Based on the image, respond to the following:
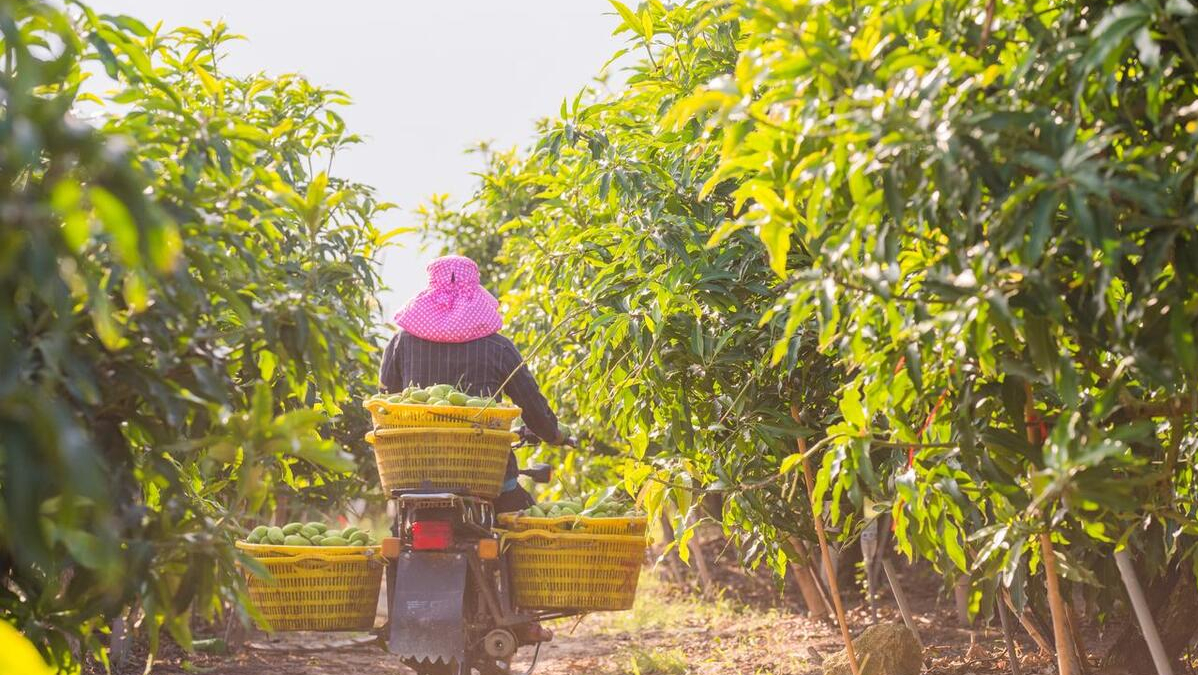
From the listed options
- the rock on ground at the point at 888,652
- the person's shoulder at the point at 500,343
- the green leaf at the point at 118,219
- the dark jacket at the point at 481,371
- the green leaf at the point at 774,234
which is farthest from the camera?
the person's shoulder at the point at 500,343

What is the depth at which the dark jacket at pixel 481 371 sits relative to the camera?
5.75 meters

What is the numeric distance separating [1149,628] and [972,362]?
140 cm

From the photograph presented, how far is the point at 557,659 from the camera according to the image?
7.93m

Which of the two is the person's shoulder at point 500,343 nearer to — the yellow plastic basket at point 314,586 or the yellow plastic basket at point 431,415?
the yellow plastic basket at point 431,415

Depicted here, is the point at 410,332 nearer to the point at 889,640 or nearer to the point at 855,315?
the point at 889,640

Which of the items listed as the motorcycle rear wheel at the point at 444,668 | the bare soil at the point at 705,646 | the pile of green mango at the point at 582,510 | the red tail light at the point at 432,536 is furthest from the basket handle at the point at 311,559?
the bare soil at the point at 705,646

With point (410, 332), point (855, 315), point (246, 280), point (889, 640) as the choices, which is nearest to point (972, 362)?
point (855, 315)

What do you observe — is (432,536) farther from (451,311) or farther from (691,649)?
(691,649)

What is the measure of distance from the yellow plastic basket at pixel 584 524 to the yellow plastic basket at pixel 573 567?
0.03 meters

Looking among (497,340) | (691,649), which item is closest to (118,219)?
(497,340)

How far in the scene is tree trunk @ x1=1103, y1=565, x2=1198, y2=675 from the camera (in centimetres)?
504

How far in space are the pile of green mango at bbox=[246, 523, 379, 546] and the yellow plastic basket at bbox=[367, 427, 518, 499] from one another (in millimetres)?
410

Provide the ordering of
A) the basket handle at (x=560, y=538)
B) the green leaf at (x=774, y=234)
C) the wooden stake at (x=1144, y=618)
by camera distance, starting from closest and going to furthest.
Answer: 1. the green leaf at (x=774, y=234)
2. the wooden stake at (x=1144, y=618)
3. the basket handle at (x=560, y=538)

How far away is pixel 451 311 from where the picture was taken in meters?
5.84
